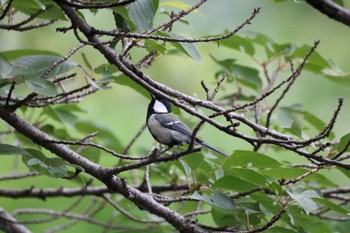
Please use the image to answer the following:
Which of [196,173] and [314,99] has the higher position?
[196,173]

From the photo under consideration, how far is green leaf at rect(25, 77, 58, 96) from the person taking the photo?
164 cm

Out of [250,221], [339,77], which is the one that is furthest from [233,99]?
[250,221]

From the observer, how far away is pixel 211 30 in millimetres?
4652

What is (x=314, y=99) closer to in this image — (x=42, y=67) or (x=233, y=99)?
(x=233, y=99)

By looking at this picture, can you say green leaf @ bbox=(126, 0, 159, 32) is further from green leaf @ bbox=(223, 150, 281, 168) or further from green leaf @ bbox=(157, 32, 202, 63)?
green leaf @ bbox=(223, 150, 281, 168)

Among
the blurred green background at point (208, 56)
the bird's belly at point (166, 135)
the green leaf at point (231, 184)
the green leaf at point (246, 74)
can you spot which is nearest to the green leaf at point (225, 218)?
the green leaf at point (231, 184)

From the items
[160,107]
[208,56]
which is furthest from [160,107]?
[208,56]

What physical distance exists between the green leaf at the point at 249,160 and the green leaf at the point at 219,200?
108mm

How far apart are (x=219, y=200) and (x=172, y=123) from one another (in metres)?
0.36

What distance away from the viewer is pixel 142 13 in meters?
1.64

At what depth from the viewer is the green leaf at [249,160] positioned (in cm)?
186

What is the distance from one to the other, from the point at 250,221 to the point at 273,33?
2963 millimetres

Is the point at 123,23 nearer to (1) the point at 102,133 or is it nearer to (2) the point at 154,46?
(2) the point at 154,46

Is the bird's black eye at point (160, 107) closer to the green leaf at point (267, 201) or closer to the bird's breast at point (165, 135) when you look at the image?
the bird's breast at point (165, 135)
